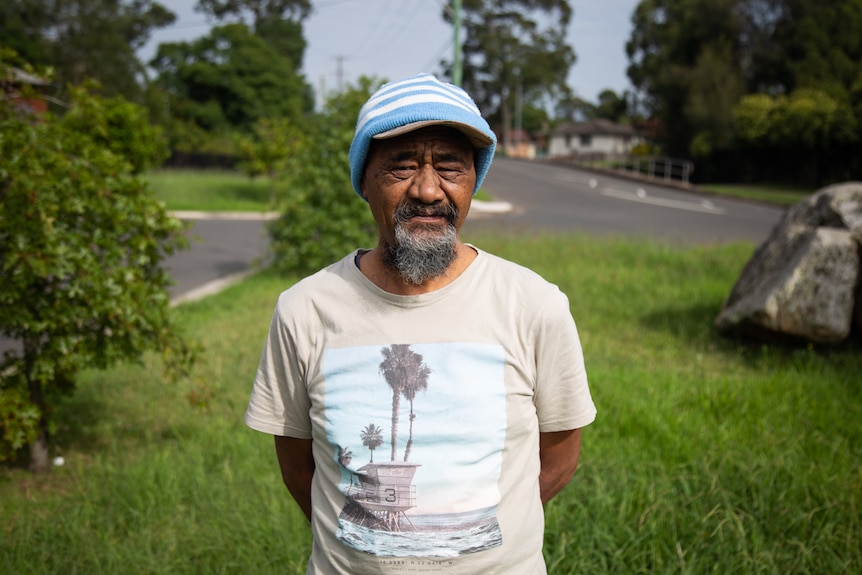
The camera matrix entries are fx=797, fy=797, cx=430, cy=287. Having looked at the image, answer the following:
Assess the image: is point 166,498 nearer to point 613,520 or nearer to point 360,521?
point 613,520

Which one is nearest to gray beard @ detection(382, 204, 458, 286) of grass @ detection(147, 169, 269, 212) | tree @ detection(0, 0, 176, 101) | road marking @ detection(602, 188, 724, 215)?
grass @ detection(147, 169, 269, 212)

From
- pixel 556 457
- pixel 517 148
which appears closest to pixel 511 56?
pixel 517 148

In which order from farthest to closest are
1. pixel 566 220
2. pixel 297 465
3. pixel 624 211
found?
pixel 624 211 → pixel 566 220 → pixel 297 465

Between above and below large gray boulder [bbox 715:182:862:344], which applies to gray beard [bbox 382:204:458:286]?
above

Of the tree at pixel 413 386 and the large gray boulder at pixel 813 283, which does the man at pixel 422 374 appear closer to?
the tree at pixel 413 386

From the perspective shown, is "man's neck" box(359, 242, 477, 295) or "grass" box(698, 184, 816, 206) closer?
"man's neck" box(359, 242, 477, 295)

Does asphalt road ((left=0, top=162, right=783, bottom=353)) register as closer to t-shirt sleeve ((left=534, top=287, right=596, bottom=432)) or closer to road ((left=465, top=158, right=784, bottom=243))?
road ((left=465, top=158, right=784, bottom=243))

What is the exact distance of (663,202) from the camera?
877 inches

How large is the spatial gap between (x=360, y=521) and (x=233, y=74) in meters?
52.6

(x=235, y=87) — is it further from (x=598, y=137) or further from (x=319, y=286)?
(x=319, y=286)

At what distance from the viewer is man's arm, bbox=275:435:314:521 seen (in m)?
1.92

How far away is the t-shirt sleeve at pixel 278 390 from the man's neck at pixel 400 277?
221 mm

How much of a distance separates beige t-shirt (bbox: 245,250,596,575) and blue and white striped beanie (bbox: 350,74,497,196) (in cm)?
28

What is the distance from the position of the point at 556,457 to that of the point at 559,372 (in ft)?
1.10
